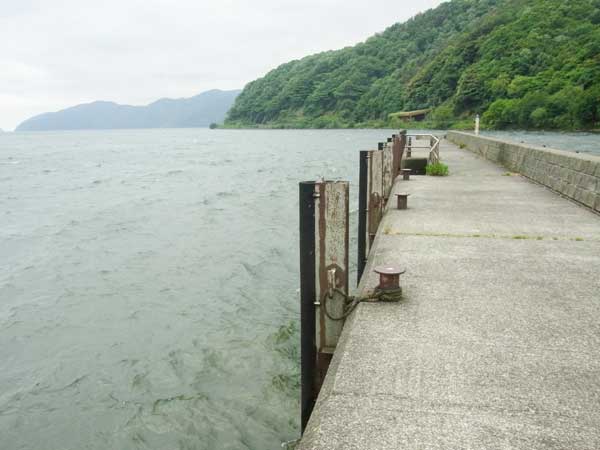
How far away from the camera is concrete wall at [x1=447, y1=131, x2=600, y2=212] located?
7539 millimetres

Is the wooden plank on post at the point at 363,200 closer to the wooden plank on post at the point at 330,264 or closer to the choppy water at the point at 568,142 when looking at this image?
the wooden plank on post at the point at 330,264

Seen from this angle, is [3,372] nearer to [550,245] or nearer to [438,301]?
[438,301]

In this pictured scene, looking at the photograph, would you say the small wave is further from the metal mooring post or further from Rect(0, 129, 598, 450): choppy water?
the metal mooring post

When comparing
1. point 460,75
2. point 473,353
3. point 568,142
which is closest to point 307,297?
point 473,353

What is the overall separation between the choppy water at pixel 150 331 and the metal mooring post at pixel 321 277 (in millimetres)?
1188

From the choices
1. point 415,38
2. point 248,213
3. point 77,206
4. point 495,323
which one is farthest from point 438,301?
point 415,38

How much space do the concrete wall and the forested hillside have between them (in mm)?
48005

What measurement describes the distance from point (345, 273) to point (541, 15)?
349 ft

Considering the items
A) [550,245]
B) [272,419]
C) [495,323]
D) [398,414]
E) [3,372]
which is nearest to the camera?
[398,414]

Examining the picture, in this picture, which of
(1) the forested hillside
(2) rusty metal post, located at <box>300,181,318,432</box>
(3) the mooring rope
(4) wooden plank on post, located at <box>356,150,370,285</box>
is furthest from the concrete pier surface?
(1) the forested hillside

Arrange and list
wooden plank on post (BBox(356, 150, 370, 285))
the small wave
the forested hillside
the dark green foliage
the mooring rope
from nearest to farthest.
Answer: the mooring rope, wooden plank on post (BBox(356, 150, 370, 285)), the dark green foliage, the small wave, the forested hillside

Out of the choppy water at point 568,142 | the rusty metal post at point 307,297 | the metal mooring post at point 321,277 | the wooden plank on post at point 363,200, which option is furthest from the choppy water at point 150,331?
the choppy water at point 568,142

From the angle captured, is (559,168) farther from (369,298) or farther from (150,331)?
(150,331)

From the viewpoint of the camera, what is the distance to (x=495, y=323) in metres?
3.54
